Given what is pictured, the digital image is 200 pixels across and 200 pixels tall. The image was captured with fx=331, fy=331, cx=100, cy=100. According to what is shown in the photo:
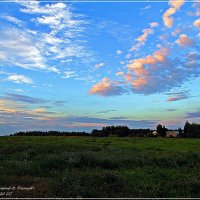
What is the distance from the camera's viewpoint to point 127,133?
11212 centimetres

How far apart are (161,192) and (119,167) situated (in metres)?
7.03

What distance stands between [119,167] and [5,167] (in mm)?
6343

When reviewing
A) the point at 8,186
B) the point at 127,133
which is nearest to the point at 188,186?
the point at 8,186

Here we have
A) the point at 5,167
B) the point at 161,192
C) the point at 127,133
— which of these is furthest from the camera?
the point at 127,133

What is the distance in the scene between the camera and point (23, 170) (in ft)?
54.0

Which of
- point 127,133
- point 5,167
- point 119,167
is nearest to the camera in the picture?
point 5,167

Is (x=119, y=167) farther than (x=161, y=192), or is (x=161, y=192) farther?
(x=119, y=167)

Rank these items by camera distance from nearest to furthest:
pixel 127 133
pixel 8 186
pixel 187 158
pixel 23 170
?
pixel 8 186, pixel 23 170, pixel 187 158, pixel 127 133

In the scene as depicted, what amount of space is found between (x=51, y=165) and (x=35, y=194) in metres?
6.52

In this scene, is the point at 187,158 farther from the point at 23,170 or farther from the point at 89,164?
the point at 23,170

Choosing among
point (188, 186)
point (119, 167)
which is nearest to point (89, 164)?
point (119, 167)

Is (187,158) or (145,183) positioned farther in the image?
(187,158)

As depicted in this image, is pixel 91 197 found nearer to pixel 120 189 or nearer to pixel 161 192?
pixel 120 189

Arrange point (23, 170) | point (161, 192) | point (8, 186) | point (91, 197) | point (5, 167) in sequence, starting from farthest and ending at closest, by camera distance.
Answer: point (5, 167), point (23, 170), point (8, 186), point (161, 192), point (91, 197)
